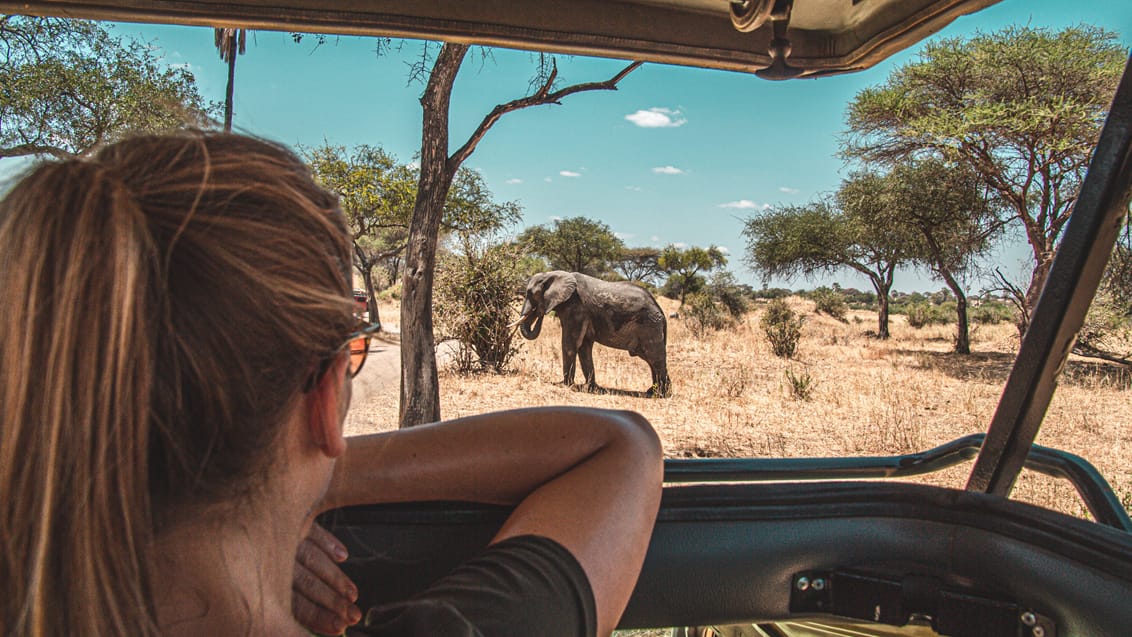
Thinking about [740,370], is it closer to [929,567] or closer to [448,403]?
[448,403]

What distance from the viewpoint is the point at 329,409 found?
51 cm

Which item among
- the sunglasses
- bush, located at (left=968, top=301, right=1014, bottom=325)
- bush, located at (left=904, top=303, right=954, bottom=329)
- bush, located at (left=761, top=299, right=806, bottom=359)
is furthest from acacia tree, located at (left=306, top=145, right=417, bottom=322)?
bush, located at (left=968, top=301, right=1014, bottom=325)

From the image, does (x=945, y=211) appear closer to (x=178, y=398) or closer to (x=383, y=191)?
(x=383, y=191)

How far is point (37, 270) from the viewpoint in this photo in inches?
15.9

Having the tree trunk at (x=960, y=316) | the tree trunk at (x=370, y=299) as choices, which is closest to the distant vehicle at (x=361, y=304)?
the tree trunk at (x=370, y=299)

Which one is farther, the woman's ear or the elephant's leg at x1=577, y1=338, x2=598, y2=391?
the elephant's leg at x1=577, y1=338, x2=598, y2=391

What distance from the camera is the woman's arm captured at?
0.59 m

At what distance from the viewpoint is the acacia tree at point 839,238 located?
12.6 metres

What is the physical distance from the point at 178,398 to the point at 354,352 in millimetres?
168

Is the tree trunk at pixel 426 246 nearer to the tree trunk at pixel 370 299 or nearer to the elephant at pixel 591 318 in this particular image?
the tree trunk at pixel 370 299

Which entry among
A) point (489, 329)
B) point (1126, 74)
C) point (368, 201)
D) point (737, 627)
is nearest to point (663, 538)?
point (737, 627)

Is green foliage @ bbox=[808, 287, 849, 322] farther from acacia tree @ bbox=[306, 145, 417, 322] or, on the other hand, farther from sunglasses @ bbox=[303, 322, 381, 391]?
sunglasses @ bbox=[303, 322, 381, 391]

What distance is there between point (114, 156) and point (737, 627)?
992 mm

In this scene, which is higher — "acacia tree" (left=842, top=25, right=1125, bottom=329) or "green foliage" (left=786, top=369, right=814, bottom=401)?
"acacia tree" (left=842, top=25, right=1125, bottom=329)
